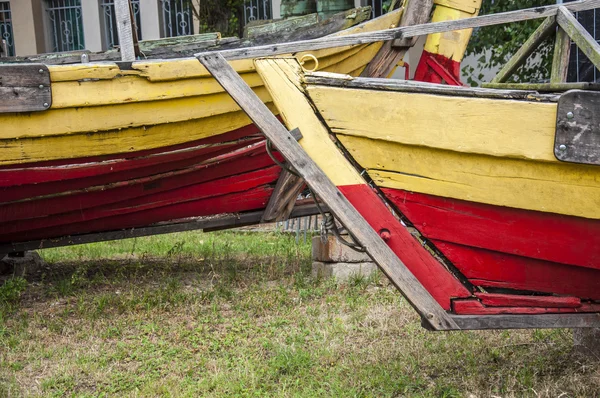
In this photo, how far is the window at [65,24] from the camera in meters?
13.1

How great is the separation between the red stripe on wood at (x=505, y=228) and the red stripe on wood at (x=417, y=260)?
0.06 meters

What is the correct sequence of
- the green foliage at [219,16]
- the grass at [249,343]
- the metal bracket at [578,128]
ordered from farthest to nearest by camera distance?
the green foliage at [219,16] → the grass at [249,343] → the metal bracket at [578,128]

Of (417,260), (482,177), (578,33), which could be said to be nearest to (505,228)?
(482,177)

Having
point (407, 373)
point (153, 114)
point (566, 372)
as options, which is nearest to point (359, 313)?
point (407, 373)

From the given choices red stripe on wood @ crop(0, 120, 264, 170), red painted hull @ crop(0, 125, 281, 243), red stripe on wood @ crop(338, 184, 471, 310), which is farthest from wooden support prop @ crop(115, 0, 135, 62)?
red stripe on wood @ crop(338, 184, 471, 310)

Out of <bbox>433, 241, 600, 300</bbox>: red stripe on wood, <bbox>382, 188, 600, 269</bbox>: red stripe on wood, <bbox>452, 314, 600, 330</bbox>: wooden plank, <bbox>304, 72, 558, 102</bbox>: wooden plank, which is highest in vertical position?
<bbox>304, 72, 558, 102</bbox>: wooden plank

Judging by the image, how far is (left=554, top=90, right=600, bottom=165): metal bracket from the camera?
2467 mm

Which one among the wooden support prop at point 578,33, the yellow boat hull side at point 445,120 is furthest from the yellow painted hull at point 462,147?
the wooden support prop at point 578,33

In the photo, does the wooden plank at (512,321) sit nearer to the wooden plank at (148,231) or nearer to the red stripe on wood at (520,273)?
the red stripe on wood at (520,273)

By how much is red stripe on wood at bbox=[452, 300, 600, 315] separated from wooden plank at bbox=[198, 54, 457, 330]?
0.08 m

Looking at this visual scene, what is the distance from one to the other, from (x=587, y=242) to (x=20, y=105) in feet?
10.3

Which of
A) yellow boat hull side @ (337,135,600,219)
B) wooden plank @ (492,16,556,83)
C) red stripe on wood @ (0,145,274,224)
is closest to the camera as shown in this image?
yellow boat hull side @ (337,135,600,219)

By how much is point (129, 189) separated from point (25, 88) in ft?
3.32

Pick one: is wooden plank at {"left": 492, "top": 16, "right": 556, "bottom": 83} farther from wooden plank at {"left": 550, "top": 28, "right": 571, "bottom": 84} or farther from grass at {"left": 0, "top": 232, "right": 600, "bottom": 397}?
grass at {"left": 0, "top": 232, "right": 600, "bottom": 397}
